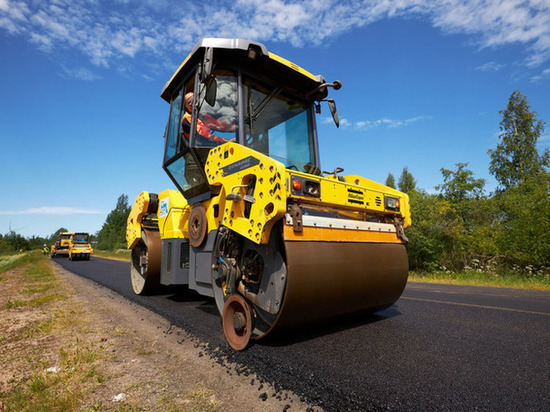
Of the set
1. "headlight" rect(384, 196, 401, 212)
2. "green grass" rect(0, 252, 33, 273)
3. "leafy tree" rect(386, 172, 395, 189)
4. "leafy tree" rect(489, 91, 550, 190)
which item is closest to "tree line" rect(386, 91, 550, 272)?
"leafy tree" rect(489, 91, 550, 190)

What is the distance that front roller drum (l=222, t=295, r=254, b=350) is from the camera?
2840mm

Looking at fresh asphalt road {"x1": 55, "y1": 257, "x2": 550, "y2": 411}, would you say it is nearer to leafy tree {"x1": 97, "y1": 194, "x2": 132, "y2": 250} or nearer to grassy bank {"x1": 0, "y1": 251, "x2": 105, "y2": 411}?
grassy bank {"x1": 0, "y1": 251, "x2": 105, "y2": 411}

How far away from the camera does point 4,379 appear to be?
102 inches

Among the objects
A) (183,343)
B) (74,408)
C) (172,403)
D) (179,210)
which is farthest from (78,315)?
(172,403)

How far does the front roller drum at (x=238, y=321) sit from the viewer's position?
284 centimetres

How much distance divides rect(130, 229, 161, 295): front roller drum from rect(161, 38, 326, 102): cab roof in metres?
2.80

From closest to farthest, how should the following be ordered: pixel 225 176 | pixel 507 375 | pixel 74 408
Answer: pixel 74 408 → pixel 507 375 → pixel 225 176

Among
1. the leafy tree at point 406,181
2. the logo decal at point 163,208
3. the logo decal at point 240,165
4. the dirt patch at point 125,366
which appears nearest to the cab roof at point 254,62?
the logo decal at point 240,165

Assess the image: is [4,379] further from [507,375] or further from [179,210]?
[507,375]

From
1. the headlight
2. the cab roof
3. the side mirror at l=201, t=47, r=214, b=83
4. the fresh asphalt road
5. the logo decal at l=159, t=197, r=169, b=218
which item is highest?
the cab roof

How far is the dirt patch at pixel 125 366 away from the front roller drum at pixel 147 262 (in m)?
0.95

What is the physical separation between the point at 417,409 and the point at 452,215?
18.2 metres

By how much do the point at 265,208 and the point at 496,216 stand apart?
1711 cm

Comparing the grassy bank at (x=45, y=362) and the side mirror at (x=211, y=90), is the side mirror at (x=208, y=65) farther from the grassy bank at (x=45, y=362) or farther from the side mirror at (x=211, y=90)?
the grassy bank at (x=45, y=362)
